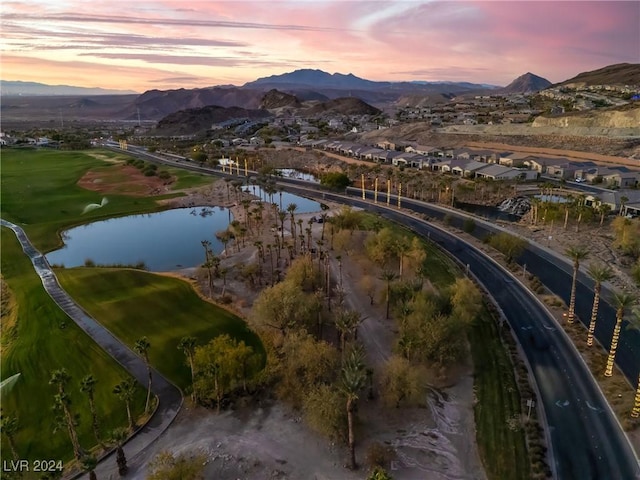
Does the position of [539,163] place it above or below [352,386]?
above

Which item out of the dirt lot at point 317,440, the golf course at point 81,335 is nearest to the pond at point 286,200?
the golf course at point 81,335

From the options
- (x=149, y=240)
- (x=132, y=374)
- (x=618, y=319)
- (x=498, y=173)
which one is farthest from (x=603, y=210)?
(x=149, y=240)

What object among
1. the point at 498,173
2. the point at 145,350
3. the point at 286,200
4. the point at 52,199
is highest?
the point at 498,173

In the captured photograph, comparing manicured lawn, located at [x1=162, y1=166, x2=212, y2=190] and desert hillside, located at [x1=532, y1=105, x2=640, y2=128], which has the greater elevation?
desert hillside, located at [x1=532, y1=105, x2=640, y2=128]

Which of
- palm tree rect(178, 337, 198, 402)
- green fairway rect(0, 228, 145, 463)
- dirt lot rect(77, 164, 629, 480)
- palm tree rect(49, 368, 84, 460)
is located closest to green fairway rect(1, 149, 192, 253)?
green fairway rect(0, 228, 145, 463)

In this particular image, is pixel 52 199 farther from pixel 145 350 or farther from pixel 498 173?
pixel 498 173

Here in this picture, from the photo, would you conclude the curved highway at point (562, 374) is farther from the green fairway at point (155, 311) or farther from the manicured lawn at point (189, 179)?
the manicured lawn at point (189, 179)

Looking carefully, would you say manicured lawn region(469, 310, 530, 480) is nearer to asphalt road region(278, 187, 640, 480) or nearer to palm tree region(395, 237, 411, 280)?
asphalt road region(278, 187, 640, 480)
